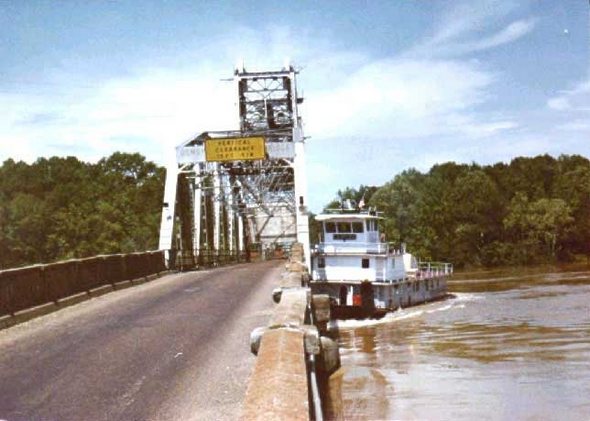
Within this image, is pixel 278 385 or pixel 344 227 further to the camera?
pixel 344 227

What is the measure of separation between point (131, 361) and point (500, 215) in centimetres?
9723

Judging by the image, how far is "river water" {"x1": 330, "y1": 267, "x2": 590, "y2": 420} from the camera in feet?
52.2

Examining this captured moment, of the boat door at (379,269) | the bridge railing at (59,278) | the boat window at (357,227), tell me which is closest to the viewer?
the bridge railing at (59,278)

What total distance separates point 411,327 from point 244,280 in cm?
1240

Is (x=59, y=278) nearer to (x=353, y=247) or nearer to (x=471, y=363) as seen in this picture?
(x=471, y=363)

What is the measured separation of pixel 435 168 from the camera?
5133 inches

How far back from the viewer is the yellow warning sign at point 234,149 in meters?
35.7

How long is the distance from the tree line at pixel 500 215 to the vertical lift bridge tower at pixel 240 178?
32464 millimetres

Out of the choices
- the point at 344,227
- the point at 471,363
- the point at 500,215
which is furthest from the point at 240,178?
the point at 500,215

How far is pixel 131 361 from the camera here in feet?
33.2

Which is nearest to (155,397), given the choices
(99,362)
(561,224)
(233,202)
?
(99,362)

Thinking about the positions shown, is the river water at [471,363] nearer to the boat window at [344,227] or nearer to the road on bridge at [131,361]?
the road on bridge at [131,361]

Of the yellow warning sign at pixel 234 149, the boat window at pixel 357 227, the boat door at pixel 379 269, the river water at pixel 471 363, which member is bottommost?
the river water at pixel 471 363

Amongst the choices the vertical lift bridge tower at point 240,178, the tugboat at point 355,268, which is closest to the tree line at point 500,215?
the vertical lift bridge tower at point 240,178
